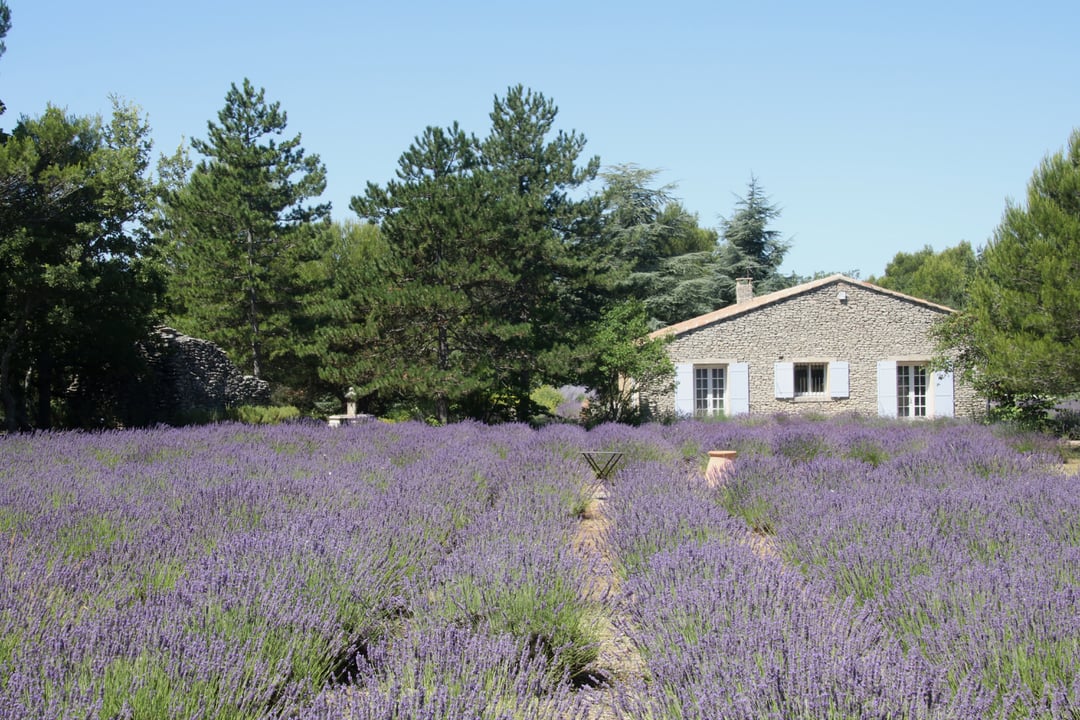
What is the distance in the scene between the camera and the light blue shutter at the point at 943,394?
18.4 meters

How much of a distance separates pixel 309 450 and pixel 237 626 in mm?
5975

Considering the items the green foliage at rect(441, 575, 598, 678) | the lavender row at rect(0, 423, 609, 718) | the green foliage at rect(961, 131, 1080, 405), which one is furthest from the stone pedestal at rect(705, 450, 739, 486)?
the green foliage at rect(961, 131, 1080, 405)

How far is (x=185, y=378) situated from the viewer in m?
15.7

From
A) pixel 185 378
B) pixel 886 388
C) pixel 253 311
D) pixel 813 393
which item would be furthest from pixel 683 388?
pixel 185 378

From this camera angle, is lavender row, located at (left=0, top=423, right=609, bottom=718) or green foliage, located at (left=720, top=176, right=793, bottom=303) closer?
lavender row, located at (left=0, top=423, right=609, bottom=718)

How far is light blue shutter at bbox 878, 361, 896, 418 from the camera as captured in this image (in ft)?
61.8

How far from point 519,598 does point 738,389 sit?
52.8ft

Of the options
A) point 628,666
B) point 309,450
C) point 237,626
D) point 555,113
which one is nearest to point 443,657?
point 237,626

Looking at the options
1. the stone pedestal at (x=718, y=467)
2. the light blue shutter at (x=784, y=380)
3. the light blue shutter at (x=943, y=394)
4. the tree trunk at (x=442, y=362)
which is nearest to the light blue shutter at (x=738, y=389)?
the light blue shutter at (x=784, y=380)

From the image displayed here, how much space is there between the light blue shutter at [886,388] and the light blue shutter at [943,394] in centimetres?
84

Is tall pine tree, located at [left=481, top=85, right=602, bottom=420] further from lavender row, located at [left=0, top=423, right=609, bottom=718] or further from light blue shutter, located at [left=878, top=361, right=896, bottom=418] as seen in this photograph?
lavender row, located at [left=0, top=423, right=609, bottom=718]

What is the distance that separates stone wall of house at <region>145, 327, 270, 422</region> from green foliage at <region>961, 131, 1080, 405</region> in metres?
12.6

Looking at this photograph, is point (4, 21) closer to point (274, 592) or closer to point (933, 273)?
point (274, 592)

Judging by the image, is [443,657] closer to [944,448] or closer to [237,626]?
[237,626]
